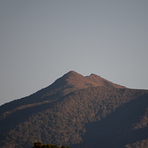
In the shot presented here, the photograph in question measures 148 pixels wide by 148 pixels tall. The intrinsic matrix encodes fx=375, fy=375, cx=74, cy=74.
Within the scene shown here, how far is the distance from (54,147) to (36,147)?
5581 millimetres

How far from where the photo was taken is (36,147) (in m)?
96.1

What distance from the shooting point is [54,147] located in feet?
326
